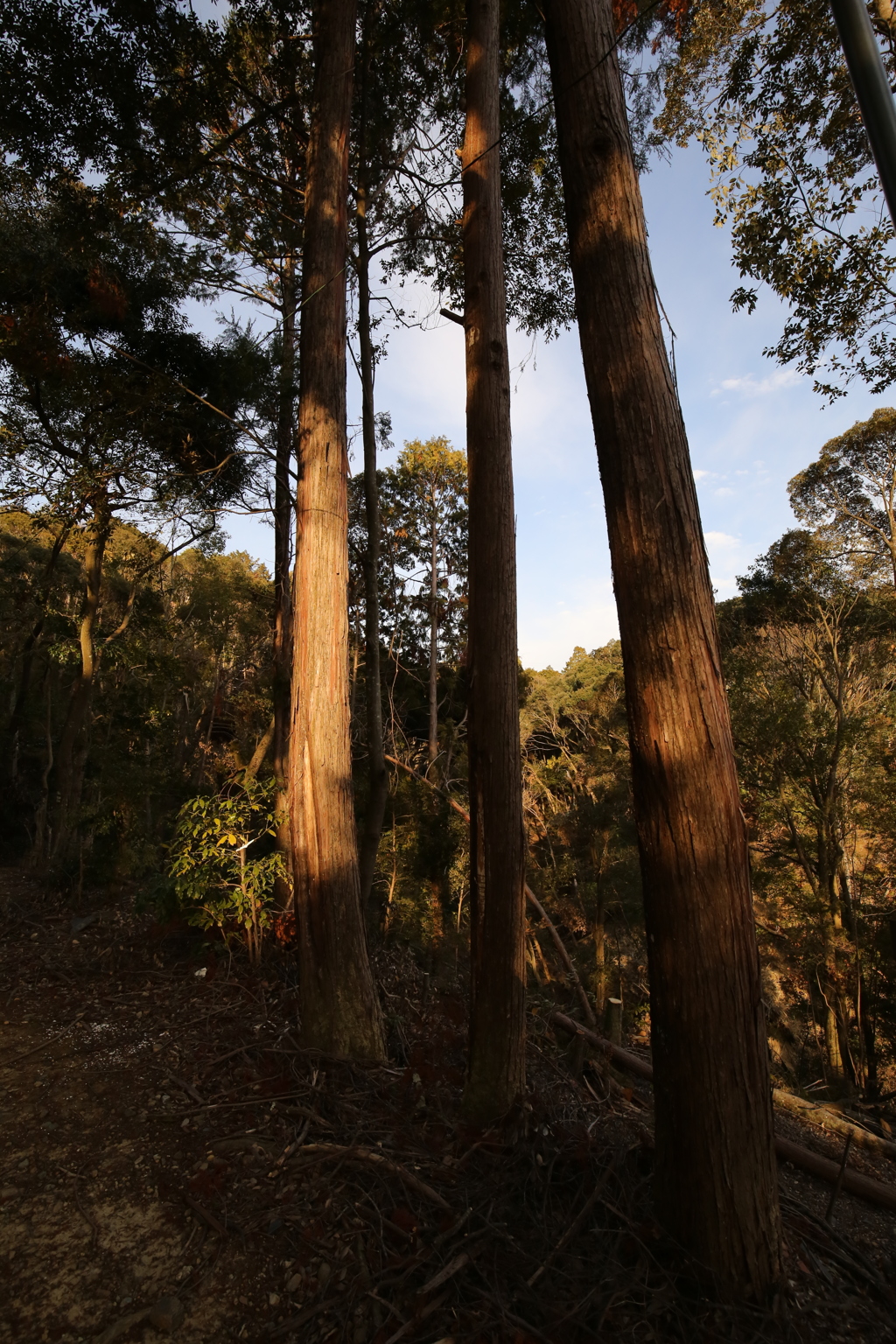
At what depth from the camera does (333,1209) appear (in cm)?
226

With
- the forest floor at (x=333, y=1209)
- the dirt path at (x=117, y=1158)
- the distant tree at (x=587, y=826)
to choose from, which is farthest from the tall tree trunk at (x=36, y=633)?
the distant tree at (x=587, y=826)

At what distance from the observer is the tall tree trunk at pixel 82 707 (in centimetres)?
767

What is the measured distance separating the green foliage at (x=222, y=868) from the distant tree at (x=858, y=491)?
54.8ft

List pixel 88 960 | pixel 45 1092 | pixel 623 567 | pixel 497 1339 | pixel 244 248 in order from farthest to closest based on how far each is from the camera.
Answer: pixel 244 248 → pixel 88 960 → pixel 45 1092 → pixel 623 567 → pixel 497 1339

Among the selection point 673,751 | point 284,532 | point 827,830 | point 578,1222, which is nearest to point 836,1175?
point 578,1222

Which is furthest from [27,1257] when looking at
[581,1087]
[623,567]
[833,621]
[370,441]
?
[833,621]

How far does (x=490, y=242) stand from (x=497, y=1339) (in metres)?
4.67

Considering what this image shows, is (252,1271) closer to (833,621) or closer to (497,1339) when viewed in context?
(497,1339)

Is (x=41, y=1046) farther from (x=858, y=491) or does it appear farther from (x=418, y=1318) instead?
(x=858, y=491)

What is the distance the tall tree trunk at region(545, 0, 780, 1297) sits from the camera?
187 cm

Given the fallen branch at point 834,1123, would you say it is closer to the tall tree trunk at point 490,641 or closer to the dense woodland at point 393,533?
the dense woodland at point 393,533

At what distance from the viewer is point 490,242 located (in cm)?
358

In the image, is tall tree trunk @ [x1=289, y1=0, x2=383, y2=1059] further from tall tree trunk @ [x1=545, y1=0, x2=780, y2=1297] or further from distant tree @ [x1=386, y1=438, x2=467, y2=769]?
distant tree @ [x1=386, y1=438, x2=467, y2=769]

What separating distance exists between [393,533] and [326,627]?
10.5m
